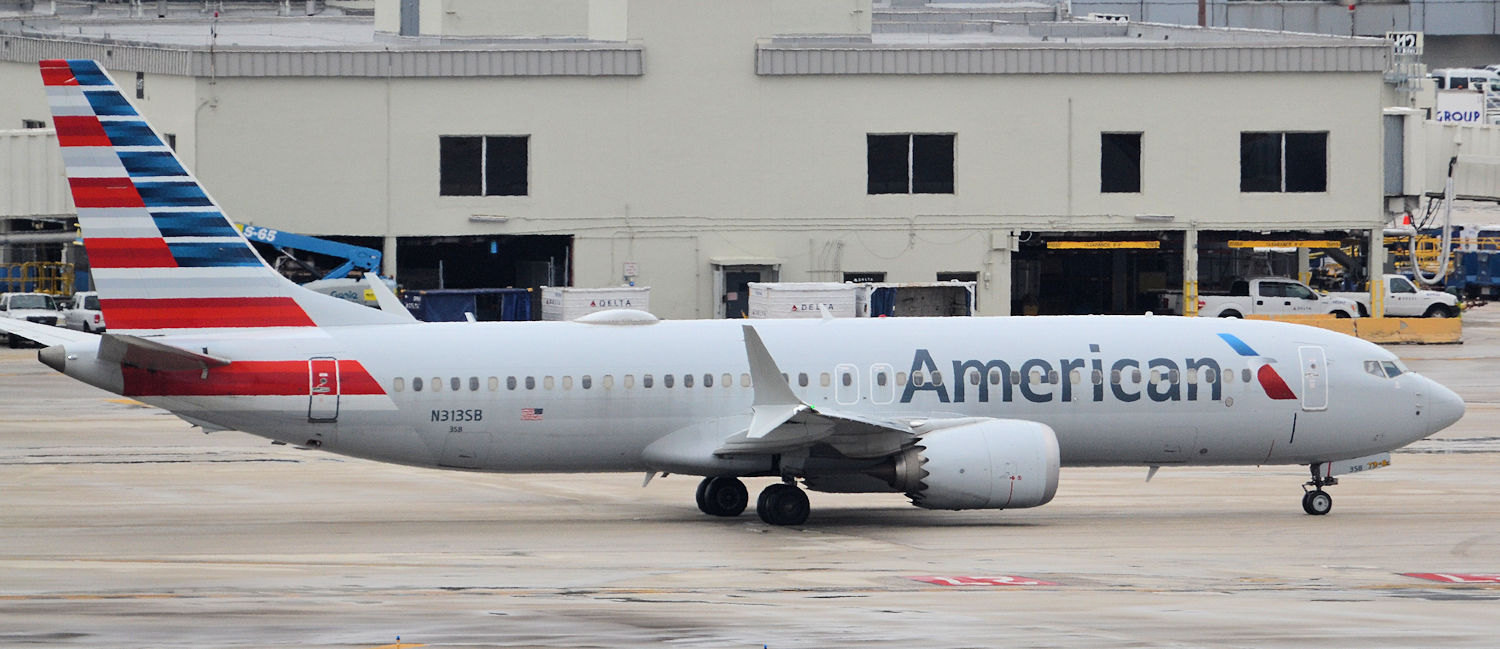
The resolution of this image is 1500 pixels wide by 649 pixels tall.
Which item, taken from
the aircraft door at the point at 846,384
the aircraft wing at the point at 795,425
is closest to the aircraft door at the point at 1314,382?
the aircraft wing at the point at 795,425

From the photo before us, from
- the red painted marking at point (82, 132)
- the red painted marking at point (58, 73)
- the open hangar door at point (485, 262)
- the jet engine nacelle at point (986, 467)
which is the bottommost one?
the jet engine nacelle at point (986, 467)

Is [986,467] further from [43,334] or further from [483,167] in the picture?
[483,167]

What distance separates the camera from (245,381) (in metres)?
28.8

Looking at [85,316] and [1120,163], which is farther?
[85,316]

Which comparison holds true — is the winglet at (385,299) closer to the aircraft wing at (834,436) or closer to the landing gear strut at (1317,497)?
the aircraft wing at (834,436)

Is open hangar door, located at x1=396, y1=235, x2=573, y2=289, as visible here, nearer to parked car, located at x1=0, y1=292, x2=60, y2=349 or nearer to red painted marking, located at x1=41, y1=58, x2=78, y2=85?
parked car, located at x1=0, y1=292, x2=60, y2=349

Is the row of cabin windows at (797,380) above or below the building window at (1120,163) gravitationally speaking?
below

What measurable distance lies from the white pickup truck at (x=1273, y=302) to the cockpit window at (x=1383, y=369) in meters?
38.0

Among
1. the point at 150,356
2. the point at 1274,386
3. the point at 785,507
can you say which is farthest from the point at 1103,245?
the point at 150,356

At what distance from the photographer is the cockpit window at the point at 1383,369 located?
30498mm

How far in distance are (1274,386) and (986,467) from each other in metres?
5.46

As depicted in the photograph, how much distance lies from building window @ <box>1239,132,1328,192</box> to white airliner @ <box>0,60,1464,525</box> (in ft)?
119

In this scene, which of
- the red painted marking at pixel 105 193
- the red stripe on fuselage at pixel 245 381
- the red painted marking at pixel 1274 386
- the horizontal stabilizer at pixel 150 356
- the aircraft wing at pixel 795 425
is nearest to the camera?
the horizontal stabilizer at pixel 150 356

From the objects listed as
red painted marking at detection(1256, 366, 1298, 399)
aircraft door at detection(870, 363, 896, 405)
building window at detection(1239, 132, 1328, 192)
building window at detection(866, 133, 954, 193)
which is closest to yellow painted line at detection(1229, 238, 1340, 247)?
building window at detection(1239, 132, 1328, 192)
